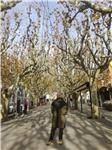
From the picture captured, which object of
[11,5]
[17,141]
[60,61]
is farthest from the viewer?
[60,61]

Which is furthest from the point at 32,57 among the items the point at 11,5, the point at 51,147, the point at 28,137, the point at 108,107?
the point at 11,5

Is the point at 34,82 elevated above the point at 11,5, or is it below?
above

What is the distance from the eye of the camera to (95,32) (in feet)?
85.8

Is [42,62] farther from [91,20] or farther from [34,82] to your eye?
[34,82]

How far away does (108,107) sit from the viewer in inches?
1714

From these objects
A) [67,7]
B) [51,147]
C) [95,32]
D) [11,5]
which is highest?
[67,7]

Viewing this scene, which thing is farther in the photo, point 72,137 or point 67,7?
point 67,7

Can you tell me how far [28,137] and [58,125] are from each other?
9.43ft

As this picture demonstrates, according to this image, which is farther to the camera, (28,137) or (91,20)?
(91,20)

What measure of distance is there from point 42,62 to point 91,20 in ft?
58.3

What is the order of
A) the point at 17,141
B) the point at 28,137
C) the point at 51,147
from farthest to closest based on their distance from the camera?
the point at 28,137, the point at 17,141, the point at 51,147

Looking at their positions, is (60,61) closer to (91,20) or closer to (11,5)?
(91,20)

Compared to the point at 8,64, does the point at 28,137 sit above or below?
below

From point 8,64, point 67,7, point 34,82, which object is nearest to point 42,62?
point 8,64
